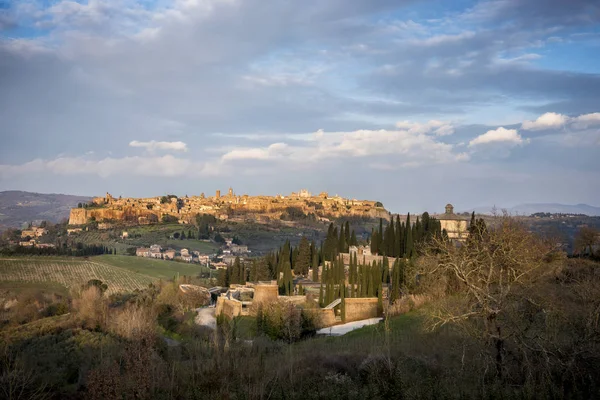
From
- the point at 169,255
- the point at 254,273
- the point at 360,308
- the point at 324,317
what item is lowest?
the point at 169,255

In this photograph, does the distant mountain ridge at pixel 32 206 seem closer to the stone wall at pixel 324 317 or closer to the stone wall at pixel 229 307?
the stone wall at pixel 229 307

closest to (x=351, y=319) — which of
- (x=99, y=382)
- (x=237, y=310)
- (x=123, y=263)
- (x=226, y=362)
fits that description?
(x=237, y=310)

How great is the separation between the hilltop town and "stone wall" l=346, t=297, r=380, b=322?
7057 centimetres

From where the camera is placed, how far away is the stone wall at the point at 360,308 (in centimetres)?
2114

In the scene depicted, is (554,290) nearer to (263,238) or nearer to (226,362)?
(226,362)

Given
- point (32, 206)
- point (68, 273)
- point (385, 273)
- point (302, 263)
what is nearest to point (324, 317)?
point (385, 273)

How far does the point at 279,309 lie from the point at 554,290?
9.64 meters

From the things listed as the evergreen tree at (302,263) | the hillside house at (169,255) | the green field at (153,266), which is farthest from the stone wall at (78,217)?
the evergreen tree at (302,263)

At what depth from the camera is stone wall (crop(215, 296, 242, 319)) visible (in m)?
23.2

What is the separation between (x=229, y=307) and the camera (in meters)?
24.1

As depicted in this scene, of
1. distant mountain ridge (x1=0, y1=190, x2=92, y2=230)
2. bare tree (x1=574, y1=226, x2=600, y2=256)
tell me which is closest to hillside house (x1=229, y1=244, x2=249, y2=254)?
bare tree (x1=574, y1=226, x2=600, y2=256)

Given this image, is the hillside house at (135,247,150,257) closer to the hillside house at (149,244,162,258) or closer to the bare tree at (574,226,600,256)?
the hillside house at (149,244,162,258)

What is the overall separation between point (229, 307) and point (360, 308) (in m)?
6.62

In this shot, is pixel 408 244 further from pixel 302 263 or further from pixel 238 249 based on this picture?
pixel 238 249
